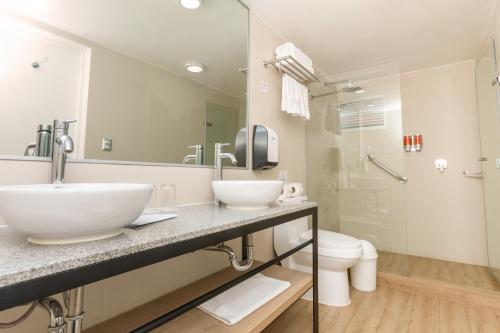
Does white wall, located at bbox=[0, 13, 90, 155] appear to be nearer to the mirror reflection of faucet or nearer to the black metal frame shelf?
the mirror reflection of faucet

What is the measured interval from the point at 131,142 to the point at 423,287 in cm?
235

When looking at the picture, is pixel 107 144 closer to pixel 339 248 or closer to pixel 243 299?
pixel 243 299

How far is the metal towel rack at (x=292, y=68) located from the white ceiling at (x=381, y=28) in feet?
1.13

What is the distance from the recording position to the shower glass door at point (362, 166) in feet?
7.81

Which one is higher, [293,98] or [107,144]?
[293,98]

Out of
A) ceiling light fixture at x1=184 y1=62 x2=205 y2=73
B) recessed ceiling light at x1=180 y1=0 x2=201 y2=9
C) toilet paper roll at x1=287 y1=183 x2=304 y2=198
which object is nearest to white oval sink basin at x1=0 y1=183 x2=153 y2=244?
ceiling light fixture at x1=184 y1=62 x2=205 y2=73

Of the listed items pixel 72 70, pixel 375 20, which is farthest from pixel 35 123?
pixel 375 20

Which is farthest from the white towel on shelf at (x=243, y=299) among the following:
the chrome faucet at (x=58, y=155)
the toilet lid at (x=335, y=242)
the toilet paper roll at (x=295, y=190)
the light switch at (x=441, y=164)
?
the light switch at (x=441, y=164)

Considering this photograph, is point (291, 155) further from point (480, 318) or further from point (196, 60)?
point (480, 318)

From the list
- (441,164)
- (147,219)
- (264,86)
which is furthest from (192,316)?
(441,164)

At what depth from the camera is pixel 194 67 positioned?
1.50 metres

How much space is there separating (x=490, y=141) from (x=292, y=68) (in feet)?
5.72

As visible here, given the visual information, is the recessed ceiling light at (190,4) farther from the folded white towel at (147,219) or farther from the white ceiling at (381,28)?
the folded white towel at (147,219)

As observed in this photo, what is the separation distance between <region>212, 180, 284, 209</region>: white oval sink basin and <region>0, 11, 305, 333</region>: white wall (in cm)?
26
